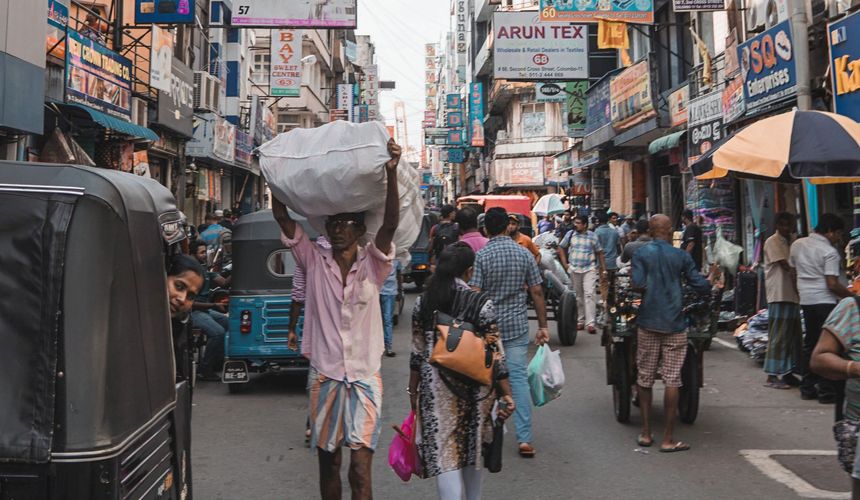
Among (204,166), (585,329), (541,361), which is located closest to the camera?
(541,361)

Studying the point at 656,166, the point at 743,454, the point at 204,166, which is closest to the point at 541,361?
the point at 743,454

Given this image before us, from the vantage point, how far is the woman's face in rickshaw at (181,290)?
417 cm

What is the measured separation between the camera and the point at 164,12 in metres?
18.2

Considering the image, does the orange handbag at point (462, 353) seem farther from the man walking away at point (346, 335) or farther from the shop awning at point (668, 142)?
the shop awning at point (668, 142)

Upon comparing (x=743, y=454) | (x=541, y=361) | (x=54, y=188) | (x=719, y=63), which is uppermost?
(x=719, y=63)

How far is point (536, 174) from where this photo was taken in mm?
50375

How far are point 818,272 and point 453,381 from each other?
5103 mm

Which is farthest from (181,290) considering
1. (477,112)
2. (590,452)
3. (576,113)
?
(477,112)

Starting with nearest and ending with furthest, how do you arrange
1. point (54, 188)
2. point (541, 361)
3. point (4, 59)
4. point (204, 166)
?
1. point (54, 188)
2. point (541, 361)
3. point (4, 59)
4. point (204, 166)

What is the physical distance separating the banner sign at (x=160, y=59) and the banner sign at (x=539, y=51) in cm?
1026

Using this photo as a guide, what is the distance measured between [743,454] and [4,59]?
1035cm

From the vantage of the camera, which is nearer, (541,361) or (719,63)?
(541,361)

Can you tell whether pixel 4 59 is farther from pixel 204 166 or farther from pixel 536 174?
pixel 536 174

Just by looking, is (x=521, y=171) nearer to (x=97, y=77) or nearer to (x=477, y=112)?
(x=477, y=112)
